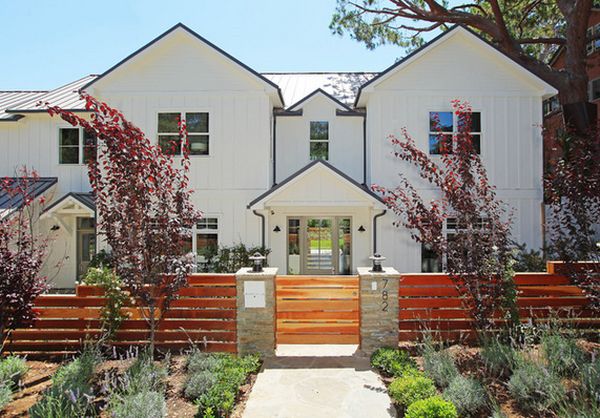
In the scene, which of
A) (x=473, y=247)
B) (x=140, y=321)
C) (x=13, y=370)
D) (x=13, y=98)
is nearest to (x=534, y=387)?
(x=473, y=247)

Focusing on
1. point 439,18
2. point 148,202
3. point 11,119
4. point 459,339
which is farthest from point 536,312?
point 11,119

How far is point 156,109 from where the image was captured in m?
12.0

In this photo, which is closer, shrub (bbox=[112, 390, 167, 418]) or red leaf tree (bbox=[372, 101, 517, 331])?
shrub (bbox=[112, 390, 167, 418])

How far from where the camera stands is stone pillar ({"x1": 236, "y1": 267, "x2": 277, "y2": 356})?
20.3 feet

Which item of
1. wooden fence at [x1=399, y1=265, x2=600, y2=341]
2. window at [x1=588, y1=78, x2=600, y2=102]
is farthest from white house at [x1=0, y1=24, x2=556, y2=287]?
window at [x1=588, y1=78, x2=600, y2=102]

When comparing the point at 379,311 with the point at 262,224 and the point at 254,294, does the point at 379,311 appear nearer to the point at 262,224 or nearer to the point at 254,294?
the point at 254,294

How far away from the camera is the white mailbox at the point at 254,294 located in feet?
20.2

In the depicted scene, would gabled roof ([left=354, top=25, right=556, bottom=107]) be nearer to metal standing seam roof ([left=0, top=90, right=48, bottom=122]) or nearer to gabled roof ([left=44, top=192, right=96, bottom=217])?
gabled roof ([left=44, top=192, right=96, bottom=217])

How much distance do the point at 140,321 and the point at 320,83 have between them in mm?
12069

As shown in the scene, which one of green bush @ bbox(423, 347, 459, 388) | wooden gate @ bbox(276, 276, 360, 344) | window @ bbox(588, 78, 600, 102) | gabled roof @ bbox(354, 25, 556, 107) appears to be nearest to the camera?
green bush @ bbox(423, 347, 459, 388)

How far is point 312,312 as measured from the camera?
24.0ft

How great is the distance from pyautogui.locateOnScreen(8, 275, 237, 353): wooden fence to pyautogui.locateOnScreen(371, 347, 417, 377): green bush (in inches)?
88.2

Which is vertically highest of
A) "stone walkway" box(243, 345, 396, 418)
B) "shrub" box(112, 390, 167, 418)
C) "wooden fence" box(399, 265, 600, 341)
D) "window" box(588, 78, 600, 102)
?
"window" box(588, 78, 600, 102)

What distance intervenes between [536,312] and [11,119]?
52.6ft
